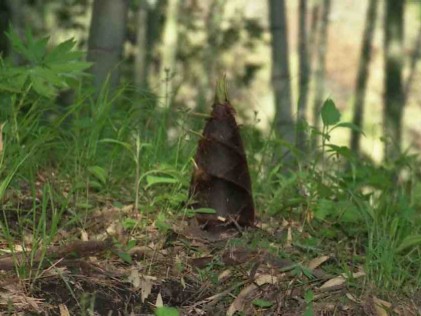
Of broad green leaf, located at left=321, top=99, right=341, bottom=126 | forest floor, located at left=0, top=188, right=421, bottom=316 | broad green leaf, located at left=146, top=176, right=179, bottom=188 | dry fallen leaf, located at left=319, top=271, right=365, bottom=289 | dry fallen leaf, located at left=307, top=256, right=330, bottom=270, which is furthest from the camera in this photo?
broad green leaf, located at left=321, top=99, right=341, bottom=126

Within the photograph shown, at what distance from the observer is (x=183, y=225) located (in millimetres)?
2850

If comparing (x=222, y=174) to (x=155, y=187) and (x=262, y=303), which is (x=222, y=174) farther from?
(x=262, y=303)

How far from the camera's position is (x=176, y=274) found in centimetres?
259

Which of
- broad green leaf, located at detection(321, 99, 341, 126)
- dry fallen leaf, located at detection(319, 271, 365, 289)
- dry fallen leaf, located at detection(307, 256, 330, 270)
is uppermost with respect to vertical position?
broad green leaf, located at detection(321, 99, 341, 126)

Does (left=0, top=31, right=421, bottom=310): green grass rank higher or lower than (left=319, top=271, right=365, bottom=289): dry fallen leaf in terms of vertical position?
higher

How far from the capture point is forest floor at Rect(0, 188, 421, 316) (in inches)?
92.9

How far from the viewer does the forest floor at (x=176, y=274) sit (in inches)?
92.9

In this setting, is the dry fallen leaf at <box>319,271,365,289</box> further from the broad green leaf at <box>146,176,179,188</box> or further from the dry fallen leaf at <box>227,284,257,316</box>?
the broad green leaf at <box>146,176,179,188</box>

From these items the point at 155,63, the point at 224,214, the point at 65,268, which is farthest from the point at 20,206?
the point at 155,63

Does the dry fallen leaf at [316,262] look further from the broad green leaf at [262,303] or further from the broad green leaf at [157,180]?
the broad green leaf at [157,180]

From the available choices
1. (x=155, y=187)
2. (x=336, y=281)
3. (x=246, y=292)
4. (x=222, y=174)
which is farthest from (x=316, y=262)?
(x=155, y=187)

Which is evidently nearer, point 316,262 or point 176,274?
point 176,274

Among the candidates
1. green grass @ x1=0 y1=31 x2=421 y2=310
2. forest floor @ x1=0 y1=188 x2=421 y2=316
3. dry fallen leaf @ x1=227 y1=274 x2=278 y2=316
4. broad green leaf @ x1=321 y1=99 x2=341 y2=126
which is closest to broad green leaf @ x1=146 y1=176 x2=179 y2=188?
green grass @ x1=0 y1=31 x2=421 y2=310

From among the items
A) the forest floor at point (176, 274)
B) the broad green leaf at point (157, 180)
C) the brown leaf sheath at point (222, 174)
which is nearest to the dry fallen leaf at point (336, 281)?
the forest floor at point (176, 274)
